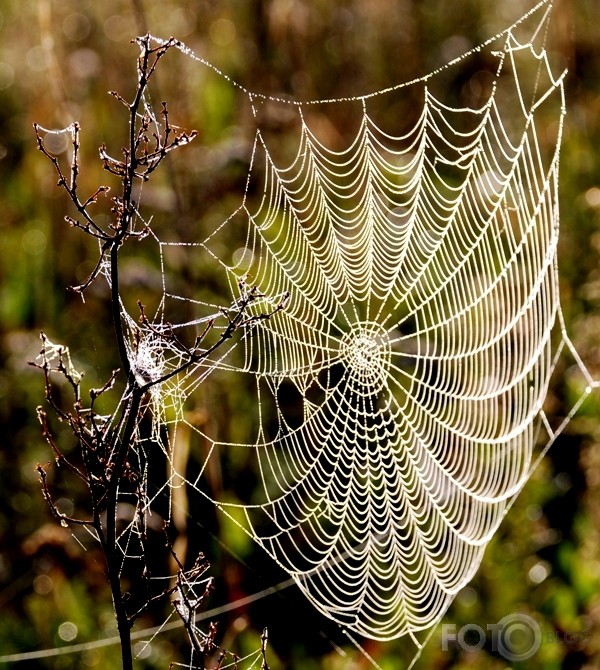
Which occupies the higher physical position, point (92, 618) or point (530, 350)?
point (530, 350)

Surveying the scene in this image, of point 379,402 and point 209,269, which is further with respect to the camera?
point 209,269

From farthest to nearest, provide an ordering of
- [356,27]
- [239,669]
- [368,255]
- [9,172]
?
[356,27]
[9,172]
[368,255]
[239,669]

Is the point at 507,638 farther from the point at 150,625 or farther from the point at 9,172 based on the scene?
the point at 9,172

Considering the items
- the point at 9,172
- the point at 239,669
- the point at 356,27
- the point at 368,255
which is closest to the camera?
the point at 239,669

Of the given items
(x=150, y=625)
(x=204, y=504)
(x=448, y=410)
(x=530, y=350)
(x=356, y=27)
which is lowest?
(x=150, y=625)

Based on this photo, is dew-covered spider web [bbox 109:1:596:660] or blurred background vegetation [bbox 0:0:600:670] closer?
blurred background vegetation [bbox 0:0:600:670]

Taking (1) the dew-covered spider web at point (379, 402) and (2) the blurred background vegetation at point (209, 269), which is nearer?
(2) the blurred background vegetation at point (209, 269)

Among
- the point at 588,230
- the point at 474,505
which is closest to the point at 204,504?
the point at 474,505

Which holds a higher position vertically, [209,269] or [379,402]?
[209,269]
